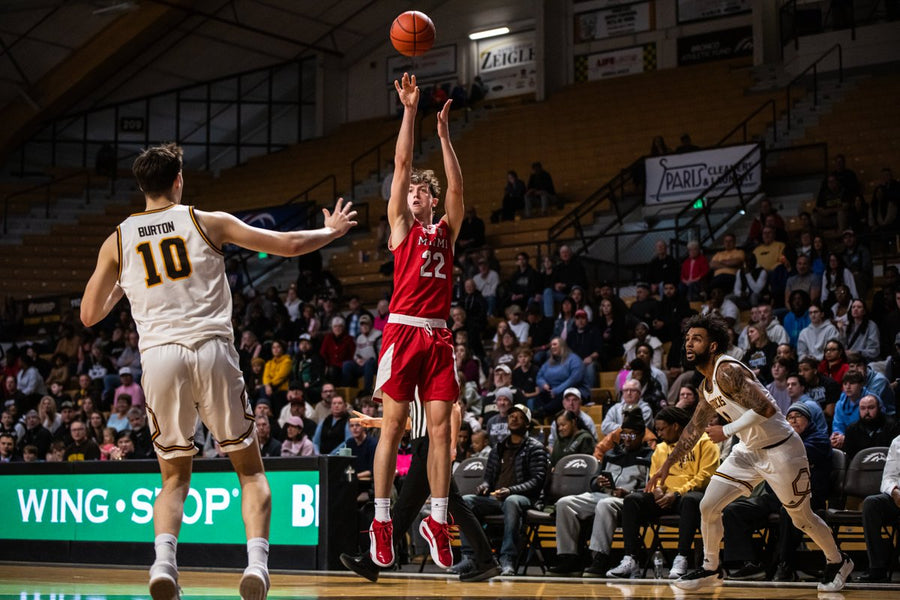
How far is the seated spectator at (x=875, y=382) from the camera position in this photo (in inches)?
425

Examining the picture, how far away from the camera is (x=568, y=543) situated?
10234mm

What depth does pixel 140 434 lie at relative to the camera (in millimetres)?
15125

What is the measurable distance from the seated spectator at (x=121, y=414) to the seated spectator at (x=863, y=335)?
9832mm

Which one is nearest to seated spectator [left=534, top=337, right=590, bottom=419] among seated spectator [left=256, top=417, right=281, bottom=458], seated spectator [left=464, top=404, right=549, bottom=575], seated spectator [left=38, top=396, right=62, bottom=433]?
seated spectator [left=464, top=404, right=549, bottom=575]

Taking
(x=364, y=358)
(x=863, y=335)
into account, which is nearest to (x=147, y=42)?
(x=364, y=358)

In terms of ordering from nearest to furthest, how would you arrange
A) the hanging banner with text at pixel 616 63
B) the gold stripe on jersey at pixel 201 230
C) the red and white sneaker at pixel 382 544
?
the gold stripe on jersey at pixel 201 230 < the red and white sneaker at pixel 382 544 < the hanging banner with text at pixel 616 63

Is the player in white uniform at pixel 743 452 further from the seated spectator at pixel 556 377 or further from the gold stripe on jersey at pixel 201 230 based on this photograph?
the seated spectator at pixel 556 377

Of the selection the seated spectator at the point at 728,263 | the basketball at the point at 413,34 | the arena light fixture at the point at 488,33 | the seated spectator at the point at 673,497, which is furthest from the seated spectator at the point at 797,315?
the arena light fixture at the point at 488,33

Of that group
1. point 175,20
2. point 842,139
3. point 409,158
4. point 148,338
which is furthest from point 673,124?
point 148,338

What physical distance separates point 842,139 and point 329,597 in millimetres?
15641

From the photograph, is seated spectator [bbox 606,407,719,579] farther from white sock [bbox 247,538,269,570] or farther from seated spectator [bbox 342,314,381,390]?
seated spectator [bbox 342,314,381,390]

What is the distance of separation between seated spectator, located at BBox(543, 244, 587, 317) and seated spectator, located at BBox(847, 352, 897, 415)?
5.45 meters

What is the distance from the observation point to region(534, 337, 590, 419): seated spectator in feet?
44.0

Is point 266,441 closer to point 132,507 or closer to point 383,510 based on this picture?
point 132,507
